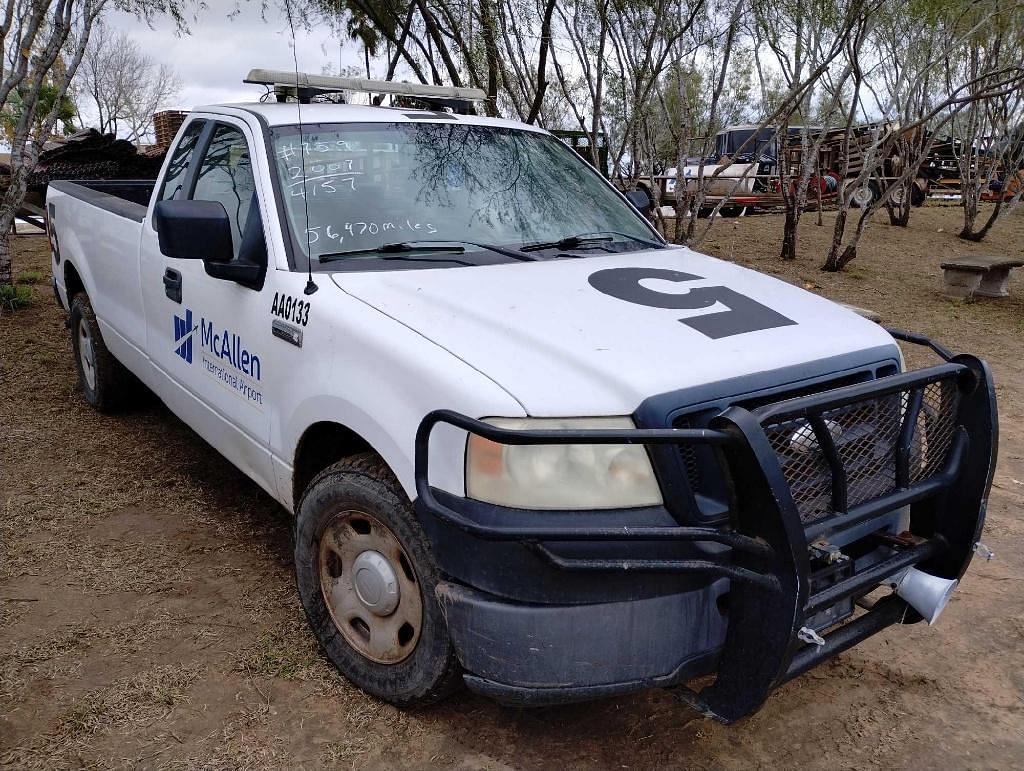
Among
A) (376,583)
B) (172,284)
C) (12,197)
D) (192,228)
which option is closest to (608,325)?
(376,583)

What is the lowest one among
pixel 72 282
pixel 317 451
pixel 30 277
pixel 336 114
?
pixel 30 277

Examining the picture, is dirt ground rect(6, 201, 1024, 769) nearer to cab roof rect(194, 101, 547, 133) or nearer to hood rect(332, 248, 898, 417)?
hood rect(332, 248, 898, 417)

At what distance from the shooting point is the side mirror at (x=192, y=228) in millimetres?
3014

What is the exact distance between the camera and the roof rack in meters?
3.97

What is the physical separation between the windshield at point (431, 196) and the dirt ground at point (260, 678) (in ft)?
4.57

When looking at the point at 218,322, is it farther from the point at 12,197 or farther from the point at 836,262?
the point at 836,262

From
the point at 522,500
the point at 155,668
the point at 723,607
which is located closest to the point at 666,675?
the point at 723,607

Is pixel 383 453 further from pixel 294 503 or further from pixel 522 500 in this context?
pixel 294 503

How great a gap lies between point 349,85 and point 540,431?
106 inches

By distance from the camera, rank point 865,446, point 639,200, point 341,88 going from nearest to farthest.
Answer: point 865,446, point 341,88, point 639,200

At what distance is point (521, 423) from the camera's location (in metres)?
2.20

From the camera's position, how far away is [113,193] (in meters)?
5.86

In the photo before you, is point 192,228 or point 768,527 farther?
point 192,228

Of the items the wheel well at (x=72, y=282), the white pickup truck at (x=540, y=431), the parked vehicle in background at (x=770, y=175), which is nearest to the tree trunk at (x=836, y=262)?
the parked vehicle in background at (x=770, y=175)
